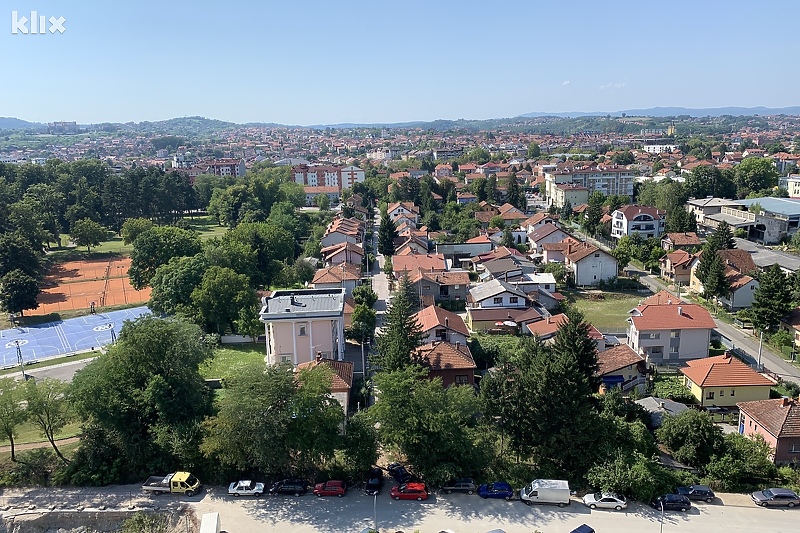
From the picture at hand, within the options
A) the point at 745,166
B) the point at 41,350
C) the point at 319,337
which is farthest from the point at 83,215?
the point at 745,166

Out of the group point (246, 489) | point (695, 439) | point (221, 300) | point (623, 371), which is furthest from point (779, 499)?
point (221, 300)

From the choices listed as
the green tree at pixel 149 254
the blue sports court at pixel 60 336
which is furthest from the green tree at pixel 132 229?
the blue sports court at pixel 60 336

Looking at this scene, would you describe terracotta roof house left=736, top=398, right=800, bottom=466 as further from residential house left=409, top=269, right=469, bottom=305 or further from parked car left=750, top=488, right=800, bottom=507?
residential house left=409, top=269, right=469, bottom=305

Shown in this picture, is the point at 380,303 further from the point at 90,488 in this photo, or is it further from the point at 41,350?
the point at 90,488

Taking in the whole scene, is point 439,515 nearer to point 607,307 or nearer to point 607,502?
point 607,502

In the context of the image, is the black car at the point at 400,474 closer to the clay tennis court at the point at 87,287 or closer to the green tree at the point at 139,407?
the green tree at the point at 139,407

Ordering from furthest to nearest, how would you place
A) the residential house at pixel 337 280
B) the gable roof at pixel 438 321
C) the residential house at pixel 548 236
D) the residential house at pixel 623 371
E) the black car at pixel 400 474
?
the residential house at pixel 548 236 < the residential house at pixel 337 280 < the gable roof at pixel 438 321 < the residential house at pixel 623 371 < the black car at pixel 400 474
